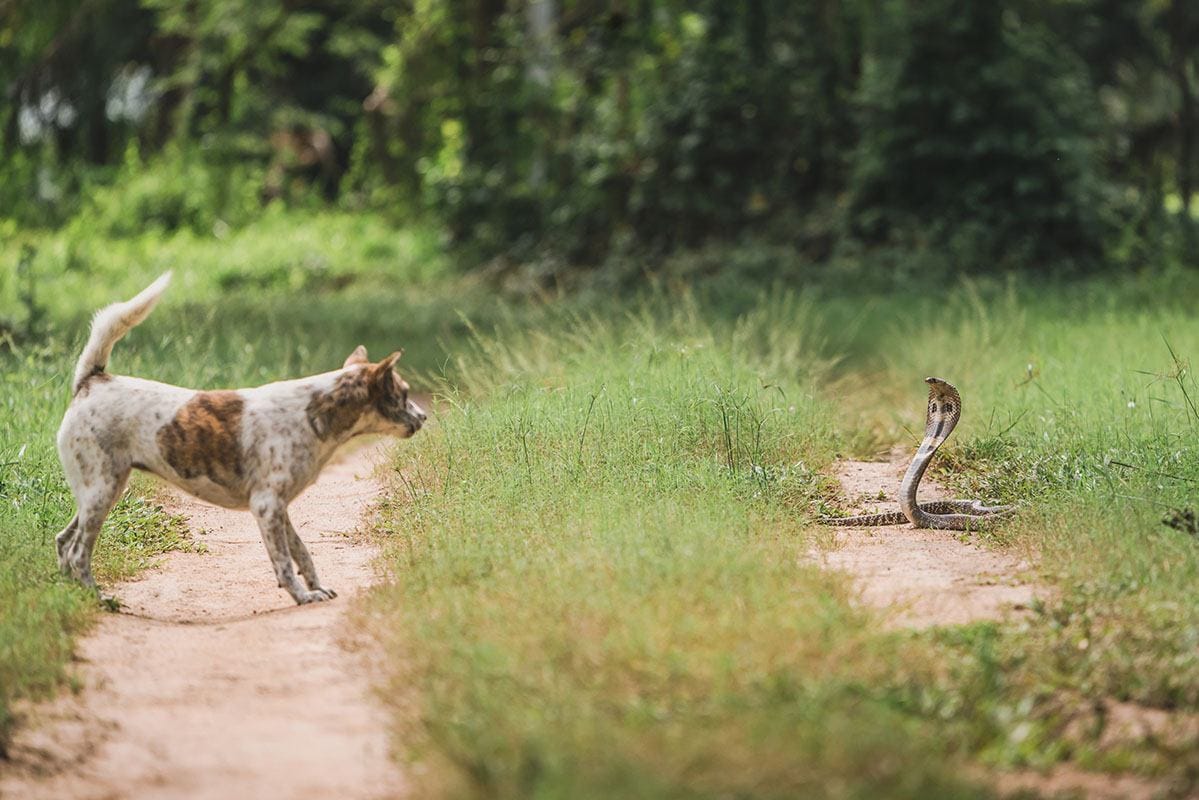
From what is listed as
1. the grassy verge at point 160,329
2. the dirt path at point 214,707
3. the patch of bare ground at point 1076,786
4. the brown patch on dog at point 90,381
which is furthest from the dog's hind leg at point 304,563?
the patch of bare ground at point 1076,786

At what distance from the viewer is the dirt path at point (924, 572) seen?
5871mm

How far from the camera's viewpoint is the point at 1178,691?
4.96 m

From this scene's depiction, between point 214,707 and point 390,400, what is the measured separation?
1979mm

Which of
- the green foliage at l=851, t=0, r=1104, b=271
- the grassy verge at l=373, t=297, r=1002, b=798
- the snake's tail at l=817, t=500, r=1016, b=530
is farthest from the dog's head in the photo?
the green foliage at l=851, t=0, r=1104, b=271

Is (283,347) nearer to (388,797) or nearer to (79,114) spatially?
(388,797)

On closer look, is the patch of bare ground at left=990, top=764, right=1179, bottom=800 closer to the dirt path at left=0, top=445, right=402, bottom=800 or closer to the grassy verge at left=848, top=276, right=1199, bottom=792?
the grassy verge at left=848, top=276, right=1199, bottom=792

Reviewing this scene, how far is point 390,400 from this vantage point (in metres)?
6.84

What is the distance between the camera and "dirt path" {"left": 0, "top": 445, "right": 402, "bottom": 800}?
4.55 m

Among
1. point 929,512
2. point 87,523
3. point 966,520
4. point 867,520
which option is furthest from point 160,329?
point 966,520

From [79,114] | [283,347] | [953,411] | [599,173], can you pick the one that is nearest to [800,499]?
[953,411]

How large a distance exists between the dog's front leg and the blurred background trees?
10756mm

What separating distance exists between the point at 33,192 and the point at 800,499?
2074cm

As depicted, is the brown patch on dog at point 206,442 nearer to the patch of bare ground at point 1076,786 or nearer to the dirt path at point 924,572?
the dirt path at point 924,572

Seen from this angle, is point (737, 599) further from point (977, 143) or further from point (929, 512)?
point (977, 143)
